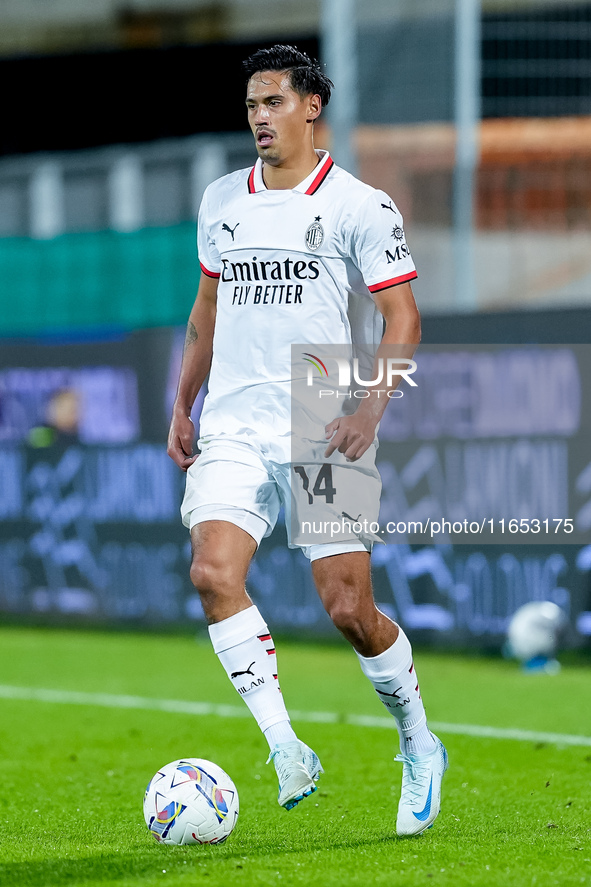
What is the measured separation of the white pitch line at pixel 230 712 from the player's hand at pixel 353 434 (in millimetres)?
2757

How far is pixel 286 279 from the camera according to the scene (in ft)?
14.5

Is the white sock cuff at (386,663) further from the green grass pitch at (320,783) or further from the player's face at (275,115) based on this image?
the player's face at (275,115)

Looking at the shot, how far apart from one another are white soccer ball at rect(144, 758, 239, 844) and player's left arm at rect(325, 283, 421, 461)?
107 centimetres

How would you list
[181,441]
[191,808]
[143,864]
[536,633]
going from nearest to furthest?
[143,864] < [191,808] < [181,441] < [536,633]

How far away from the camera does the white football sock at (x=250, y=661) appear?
423 centimetres

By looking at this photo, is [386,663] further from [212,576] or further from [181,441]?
[181,441]

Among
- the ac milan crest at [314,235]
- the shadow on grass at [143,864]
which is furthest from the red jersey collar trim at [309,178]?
the shadow on grass at [143,864]

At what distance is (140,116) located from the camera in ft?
75.0

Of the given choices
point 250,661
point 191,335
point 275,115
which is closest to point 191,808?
point 250,661

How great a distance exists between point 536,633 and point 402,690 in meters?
4.59

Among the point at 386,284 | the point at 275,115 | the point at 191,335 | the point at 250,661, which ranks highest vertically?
the point at 275,115

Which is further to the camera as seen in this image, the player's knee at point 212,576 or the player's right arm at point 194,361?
A: the player's right arm at point 194,361

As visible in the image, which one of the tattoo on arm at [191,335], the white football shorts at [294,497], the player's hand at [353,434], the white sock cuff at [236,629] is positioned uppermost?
the tattoo on arm at [191,335]

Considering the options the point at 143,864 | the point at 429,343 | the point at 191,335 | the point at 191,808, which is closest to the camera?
the point at 143,864
